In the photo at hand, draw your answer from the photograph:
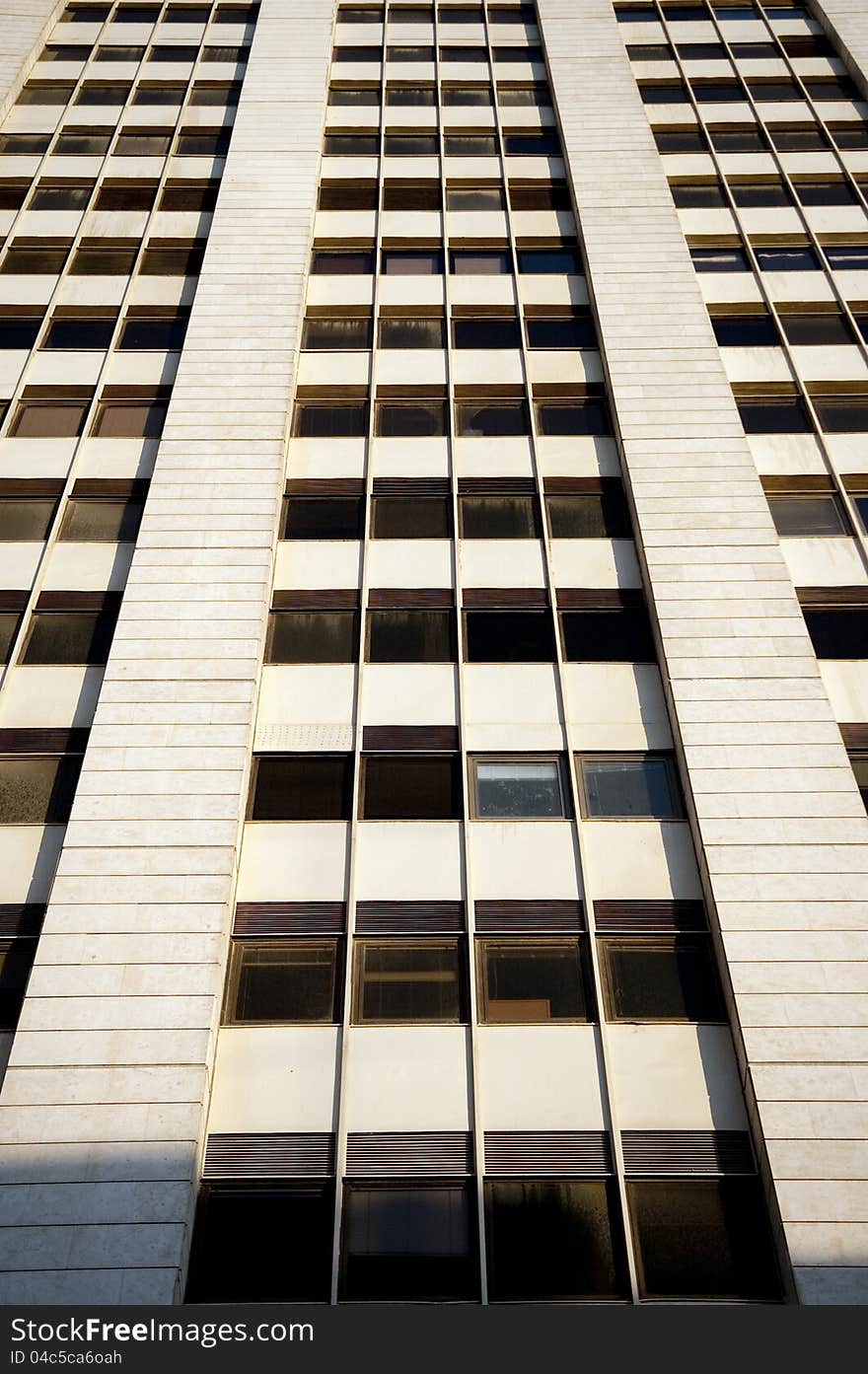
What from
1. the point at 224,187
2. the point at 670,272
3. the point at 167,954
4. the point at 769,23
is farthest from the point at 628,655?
the point at 769,23

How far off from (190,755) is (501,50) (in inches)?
1236

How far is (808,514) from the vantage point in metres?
20.5

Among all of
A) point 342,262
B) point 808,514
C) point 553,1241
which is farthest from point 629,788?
point 342,262

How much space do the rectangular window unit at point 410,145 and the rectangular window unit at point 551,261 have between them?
21.5 feet

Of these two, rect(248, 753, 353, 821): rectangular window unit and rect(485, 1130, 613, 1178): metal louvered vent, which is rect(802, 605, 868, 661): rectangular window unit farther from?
rect(485, 1130, 613, 1178): metal louvered vent

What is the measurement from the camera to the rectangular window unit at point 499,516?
20.0m

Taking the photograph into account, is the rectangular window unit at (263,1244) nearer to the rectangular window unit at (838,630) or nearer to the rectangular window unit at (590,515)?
the rectangular window unit at (838,630)

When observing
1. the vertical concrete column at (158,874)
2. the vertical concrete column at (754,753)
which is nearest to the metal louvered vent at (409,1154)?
the vertical concrete column at (158,874)

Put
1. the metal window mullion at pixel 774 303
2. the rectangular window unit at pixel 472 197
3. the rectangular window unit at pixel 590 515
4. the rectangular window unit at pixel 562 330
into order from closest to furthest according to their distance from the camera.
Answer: the rectangular window unit at pixel 590 515, the metal window mullion at pixel 774 303, the rectangular window unit at pixel 562 330, the rectangular window unit at pixel 472 197

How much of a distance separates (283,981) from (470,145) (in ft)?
91.7

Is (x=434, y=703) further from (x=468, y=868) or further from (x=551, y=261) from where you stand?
(x=551, y=261)

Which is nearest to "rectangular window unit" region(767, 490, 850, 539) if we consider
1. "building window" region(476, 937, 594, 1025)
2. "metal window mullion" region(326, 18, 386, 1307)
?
"metal window mullion" region(326, 18, 386, 1307)

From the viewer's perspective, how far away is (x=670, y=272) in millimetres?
24453

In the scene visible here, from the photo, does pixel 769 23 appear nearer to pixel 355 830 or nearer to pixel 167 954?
pixel 355 830
